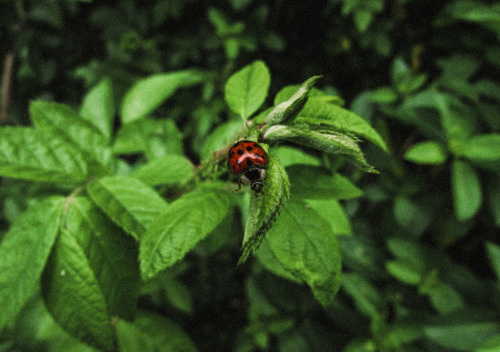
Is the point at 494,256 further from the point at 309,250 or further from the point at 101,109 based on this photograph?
the point at 101,109

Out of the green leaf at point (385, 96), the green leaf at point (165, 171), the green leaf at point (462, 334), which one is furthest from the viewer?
the green leaf at point (385, 96)

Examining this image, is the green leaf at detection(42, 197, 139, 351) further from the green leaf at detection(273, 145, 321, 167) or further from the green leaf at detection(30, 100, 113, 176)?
the green leaf at detection(273, 145, 321, 167)

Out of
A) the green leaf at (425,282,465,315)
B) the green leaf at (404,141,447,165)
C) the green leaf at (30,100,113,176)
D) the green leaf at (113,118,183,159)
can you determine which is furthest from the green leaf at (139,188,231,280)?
the green leaf at (425,282,465,315)

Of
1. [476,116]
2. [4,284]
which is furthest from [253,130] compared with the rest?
[476,116]

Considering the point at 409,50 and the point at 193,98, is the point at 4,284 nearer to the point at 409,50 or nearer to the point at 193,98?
the point at 193,98

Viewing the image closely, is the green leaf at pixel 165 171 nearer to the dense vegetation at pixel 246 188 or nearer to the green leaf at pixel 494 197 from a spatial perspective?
the dense vegetation at pixel 246 188

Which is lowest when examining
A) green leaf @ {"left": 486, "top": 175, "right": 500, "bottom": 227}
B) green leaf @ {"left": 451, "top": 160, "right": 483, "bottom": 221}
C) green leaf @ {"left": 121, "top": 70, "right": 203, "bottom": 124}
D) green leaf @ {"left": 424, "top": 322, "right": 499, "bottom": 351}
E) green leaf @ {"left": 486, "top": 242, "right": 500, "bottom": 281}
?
green leaf @ {"left": 424, "top": 322, "right": 499, "bottom": 351}

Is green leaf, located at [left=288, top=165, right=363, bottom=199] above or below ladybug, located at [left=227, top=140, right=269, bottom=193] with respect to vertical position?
below

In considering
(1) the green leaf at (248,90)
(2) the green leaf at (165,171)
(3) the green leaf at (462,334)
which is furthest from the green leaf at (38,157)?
(3) the green leaf at (462,334)
